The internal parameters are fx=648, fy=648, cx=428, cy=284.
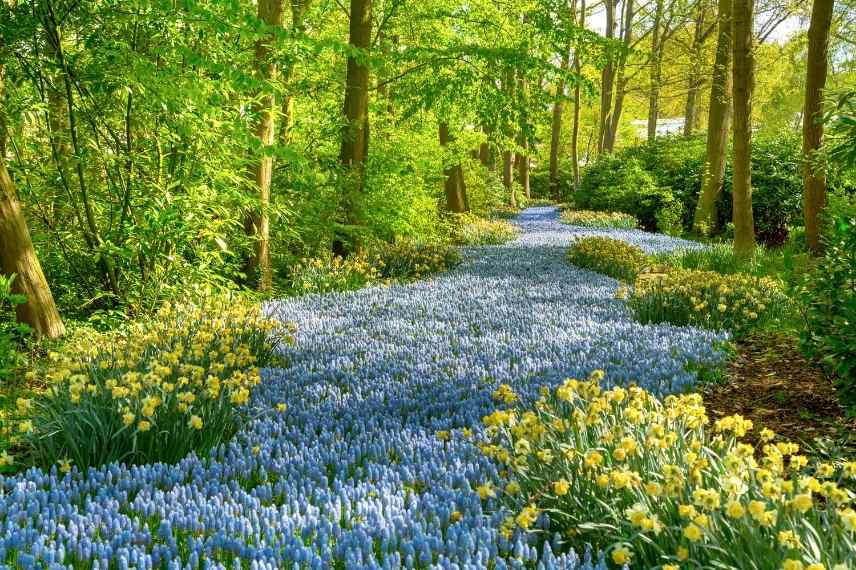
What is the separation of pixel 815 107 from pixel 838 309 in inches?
286

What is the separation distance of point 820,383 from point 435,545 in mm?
4294

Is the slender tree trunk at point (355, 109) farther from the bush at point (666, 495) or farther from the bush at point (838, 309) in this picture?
the bush at point (666, 495)

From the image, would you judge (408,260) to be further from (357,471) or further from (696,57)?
(696,57)

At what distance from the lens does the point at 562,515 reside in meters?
2.54

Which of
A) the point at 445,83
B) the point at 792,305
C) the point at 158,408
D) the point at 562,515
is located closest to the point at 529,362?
the point at 562,515

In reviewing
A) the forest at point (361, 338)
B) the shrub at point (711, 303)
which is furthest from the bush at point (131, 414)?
the shrub at point (711, 303)

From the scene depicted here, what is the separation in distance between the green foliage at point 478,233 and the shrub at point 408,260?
4629 mm

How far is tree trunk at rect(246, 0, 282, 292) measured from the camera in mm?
9242

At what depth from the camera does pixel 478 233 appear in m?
16.6

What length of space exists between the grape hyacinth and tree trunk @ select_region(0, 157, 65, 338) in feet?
8.34

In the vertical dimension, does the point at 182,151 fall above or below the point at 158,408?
above

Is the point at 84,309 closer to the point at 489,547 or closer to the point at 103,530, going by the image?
the point at 103,530

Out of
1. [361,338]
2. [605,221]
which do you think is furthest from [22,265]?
[605,221]

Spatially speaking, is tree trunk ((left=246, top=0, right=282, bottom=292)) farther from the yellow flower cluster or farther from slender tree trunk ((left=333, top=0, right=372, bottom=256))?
the yellow flower cluster
